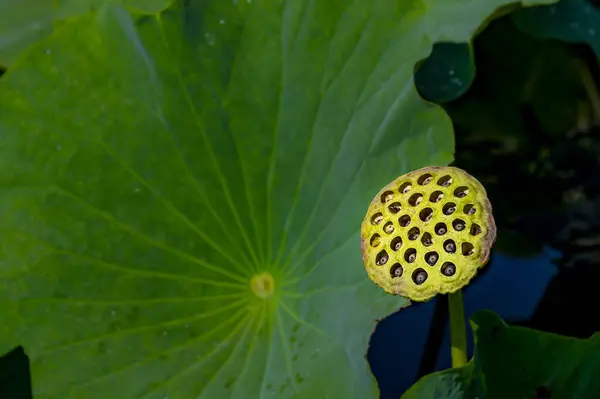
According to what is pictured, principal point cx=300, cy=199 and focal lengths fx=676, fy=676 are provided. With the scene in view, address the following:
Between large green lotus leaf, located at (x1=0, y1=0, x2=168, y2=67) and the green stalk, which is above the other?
large green lotus leaf, located at (x1=0, y1=0, x2=168, y2=67)

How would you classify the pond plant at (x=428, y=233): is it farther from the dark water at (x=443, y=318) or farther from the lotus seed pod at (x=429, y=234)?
the dark water at (x=443, y=318)

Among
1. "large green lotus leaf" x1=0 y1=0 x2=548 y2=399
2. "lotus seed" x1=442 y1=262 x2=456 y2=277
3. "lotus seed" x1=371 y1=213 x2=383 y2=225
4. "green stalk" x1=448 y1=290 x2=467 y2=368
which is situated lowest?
"green stalk" x1=448 y1=290 x2=467 y2=368

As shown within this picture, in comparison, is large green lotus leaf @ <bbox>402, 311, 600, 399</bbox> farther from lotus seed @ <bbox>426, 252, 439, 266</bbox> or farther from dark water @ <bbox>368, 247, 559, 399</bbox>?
dark water @ <bbox>368, 247, 559, 399</bbox>

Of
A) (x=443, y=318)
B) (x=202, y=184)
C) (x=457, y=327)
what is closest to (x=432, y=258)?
(x=457, y=327)

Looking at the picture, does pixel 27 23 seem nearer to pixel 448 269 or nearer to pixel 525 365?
pixel 448 269

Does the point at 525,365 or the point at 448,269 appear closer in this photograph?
the point at 448,269

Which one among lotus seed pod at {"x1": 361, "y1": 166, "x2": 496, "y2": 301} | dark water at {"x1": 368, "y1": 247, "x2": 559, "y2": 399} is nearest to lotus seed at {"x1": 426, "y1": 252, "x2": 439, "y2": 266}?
lotus seed pod at {"x1": 361, "y1": 166, "x2": 496, "y2": 301}
